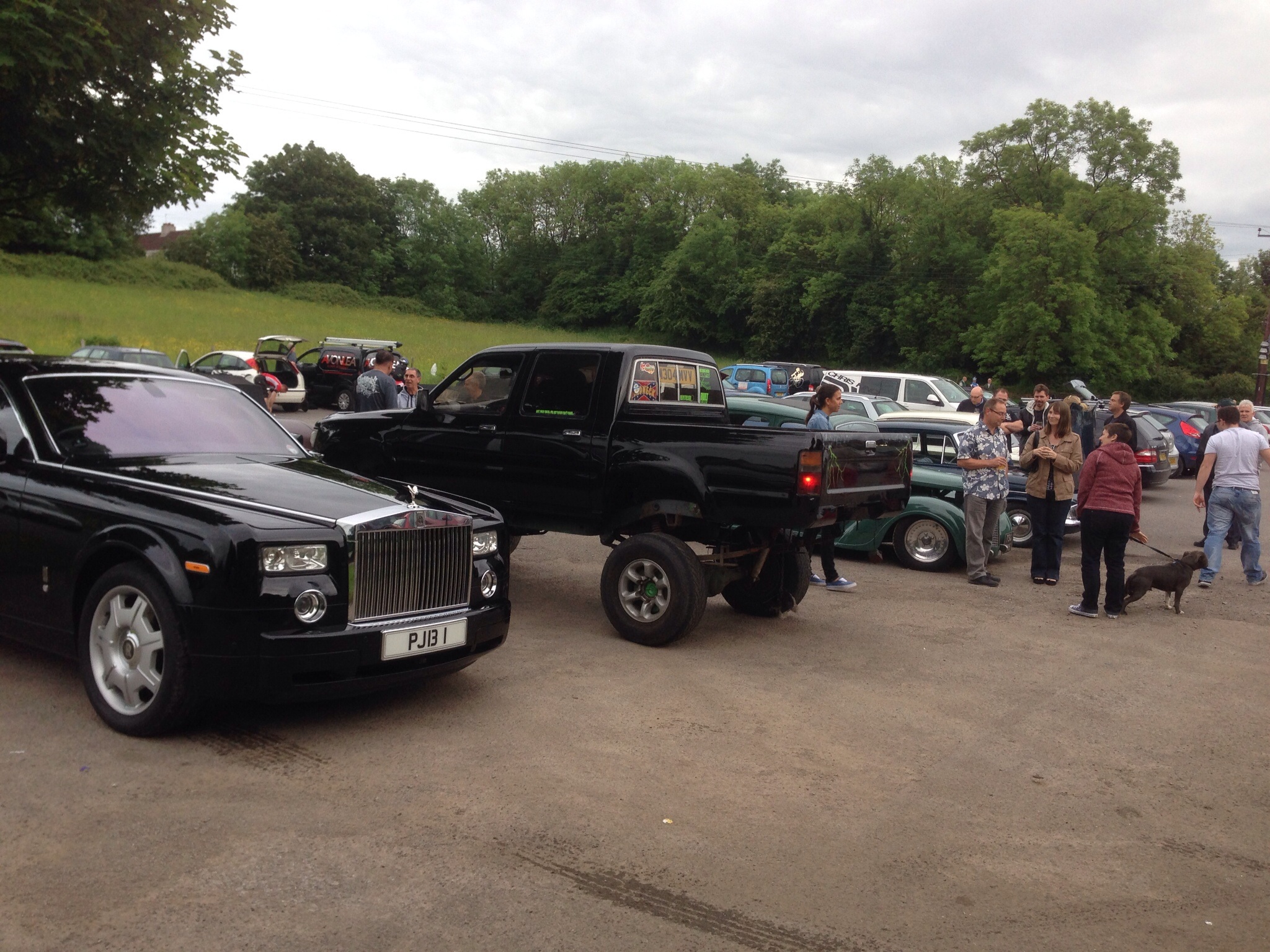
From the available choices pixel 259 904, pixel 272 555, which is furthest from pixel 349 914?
pixel 272 555

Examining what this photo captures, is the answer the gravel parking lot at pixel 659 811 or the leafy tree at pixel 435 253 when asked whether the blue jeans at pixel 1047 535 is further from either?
the leafy tree at pixel 435 253

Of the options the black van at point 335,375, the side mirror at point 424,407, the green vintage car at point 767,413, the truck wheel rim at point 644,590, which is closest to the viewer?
the truck wheel rim at point 644,590

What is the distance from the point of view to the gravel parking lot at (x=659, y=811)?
3629 millimetres

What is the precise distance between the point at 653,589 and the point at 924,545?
5.03m

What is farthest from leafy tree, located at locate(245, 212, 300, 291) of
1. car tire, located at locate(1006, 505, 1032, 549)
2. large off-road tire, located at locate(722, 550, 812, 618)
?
large off-road tire, located at locate(722, 550, 812, 618)

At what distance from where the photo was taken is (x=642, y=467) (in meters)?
7.78

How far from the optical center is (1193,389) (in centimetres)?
5522

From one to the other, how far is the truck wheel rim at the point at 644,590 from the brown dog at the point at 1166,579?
4.72 m

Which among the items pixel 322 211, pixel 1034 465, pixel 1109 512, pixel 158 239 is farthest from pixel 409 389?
pixel 158 239

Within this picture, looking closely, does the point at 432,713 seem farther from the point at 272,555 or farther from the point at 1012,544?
the point at 1012,544

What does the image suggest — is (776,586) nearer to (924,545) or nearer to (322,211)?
(924,545)

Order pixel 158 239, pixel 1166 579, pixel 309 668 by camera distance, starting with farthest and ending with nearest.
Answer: pixel 158 239
pixel 1166 579
pixel 309 668

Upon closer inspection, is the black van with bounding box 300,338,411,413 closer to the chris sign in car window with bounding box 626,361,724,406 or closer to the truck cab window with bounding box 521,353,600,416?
the chris sign in car window with bounding box 626,361,724,406

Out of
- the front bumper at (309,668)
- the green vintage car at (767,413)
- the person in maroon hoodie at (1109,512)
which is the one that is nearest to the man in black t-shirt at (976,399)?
the green vintage car at (767,413)
